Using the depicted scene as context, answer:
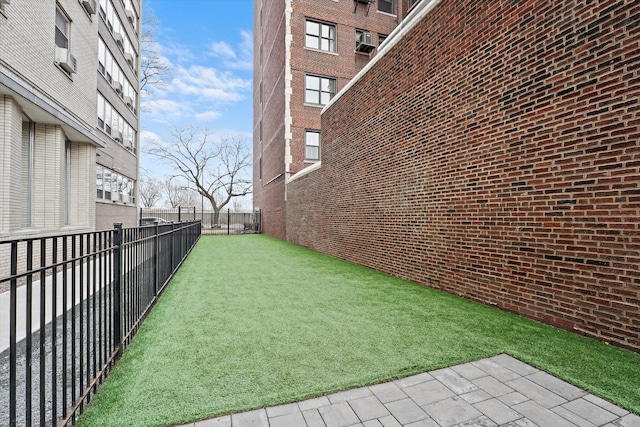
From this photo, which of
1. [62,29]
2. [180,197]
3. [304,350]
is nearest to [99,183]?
[62,29]

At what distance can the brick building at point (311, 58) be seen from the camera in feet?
52.1

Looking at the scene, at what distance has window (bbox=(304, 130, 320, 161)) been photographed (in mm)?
16484

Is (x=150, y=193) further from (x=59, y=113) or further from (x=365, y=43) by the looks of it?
(x=59, y=113)

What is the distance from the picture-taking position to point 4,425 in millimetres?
2021

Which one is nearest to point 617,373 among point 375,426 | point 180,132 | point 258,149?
point 375,426

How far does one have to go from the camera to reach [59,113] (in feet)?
27.0

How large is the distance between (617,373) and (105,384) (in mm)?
4192

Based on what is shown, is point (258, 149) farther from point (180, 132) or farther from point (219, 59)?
point (219, 59)

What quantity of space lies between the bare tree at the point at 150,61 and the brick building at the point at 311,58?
12.1 meters

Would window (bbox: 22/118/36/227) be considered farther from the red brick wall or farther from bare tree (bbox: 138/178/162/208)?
bare tree (bbox: 138/178/162/208)

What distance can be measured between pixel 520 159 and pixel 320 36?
610 inches

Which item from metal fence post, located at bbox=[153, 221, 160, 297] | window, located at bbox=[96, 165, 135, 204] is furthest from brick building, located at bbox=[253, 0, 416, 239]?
metal fence post, located at bbox=[153, 221, 160, 297]

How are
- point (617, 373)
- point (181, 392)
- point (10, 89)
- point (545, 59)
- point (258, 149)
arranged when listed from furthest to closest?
point (258, 149)
point (10, 89)
point (545, 59)
point (617, 373)
point (181, 392)

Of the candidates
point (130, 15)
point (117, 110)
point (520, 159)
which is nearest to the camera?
point (520, 159)
